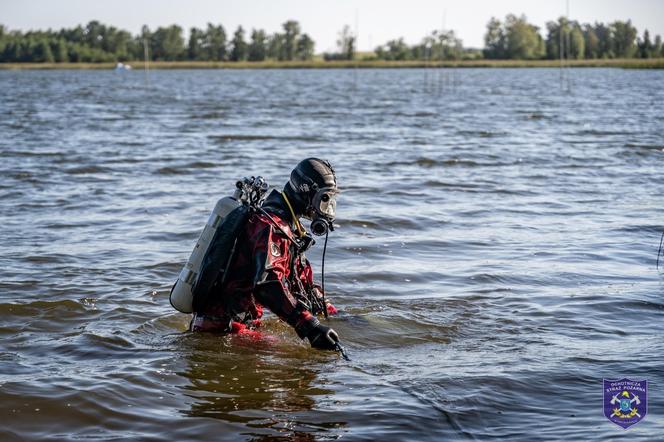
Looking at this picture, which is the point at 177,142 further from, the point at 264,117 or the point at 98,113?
the point at 98,113

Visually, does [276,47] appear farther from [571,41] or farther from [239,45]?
[571,41]

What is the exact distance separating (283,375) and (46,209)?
8.30m

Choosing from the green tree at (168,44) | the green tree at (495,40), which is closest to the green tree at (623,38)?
the green tree at (495,40)

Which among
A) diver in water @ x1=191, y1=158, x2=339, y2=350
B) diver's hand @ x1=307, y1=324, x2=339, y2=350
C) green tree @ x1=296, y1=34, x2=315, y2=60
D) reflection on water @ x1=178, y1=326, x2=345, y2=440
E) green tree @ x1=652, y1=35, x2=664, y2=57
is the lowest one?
reflection on water @ x1=178, y1=326, x2=345, y2=440

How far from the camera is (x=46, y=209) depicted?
44.0 feet

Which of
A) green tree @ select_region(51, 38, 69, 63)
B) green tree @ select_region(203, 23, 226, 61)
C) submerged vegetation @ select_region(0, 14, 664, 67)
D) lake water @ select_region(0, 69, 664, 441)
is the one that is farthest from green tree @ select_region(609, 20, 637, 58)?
lake water @ select_region(0, 69, 664, 441)

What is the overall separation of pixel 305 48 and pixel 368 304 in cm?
17153

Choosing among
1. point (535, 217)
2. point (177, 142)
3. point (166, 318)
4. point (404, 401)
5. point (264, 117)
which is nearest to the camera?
point (404, 401)

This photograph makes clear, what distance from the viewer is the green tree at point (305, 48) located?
576ft

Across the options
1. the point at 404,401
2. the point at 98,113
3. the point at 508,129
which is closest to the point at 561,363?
the point at 404,401

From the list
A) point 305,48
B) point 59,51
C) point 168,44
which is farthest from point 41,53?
point 305,48

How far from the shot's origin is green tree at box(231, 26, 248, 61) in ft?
541

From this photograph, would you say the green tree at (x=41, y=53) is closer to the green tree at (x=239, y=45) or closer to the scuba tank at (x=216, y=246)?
the green tree at (x=239, y=45)

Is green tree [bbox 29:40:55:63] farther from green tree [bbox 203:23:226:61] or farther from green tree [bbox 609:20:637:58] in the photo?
green tree [bbox 609:20:637:58]
